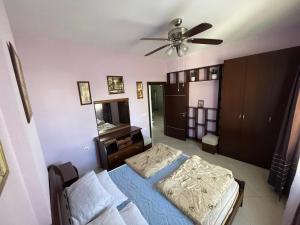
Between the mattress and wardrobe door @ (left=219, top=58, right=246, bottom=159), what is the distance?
151 cm

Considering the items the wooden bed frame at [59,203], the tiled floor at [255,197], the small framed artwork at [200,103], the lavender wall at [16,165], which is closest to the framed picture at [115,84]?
the wooden bed frame at [59,203]

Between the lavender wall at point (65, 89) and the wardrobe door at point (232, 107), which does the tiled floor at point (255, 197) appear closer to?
the wardrobe door at point (232, 107)

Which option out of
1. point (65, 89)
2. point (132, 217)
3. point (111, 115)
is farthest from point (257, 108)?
point (65, 89)

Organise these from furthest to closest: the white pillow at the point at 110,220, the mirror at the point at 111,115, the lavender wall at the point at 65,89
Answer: the mirror at the point at 111,115
the lavender wall at the point at 65,89
the white pillow at the point at 110,220

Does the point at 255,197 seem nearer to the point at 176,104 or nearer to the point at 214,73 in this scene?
the point at 214,73

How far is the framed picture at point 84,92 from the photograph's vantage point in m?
2.56

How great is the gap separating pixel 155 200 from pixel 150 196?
0.08 metres

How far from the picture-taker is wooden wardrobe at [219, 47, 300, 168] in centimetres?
225

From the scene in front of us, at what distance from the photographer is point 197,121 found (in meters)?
3.97

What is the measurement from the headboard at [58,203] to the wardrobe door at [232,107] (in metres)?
3.15

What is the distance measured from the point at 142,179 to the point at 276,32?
350 cm

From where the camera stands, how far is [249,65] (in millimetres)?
2551

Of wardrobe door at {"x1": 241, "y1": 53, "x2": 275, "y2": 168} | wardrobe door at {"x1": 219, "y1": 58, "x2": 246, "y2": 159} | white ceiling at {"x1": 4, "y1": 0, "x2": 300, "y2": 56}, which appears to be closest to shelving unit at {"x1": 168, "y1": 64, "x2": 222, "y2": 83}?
wardrobe door at {"x1": 219, "y1": 58, "x2": 246, "y2": 159}

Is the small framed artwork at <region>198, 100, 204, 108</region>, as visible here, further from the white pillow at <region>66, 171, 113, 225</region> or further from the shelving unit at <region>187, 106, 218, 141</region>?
the white pillow at <region>66, 171, 113, 225</region>
